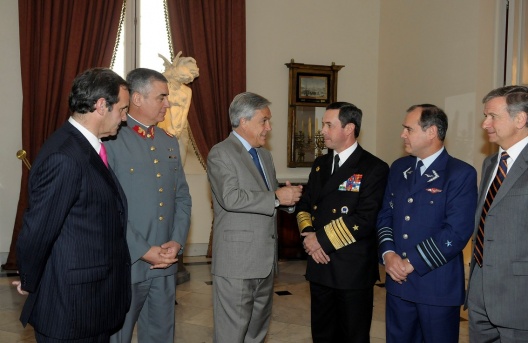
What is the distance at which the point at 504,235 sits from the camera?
2.34 meters

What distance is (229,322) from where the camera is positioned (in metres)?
2.80

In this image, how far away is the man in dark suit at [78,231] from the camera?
6.25ft

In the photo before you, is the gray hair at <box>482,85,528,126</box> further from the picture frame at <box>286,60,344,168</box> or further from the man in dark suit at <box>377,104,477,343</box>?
the picture frame at <box>286,60,344,168</box>

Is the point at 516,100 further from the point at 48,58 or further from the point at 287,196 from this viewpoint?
the point at 48,58

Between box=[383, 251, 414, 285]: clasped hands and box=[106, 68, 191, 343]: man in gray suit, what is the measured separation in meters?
1.11

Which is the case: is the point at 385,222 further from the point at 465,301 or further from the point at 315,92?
the point at 315,92

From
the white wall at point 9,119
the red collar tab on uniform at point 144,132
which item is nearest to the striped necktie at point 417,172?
the red collar tab on uniform at point 144,132

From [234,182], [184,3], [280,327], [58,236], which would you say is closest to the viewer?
[58,236]

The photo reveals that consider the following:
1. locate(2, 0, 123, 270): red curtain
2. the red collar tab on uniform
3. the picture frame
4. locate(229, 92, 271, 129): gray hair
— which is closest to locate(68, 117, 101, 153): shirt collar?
the red collar tab on uniform

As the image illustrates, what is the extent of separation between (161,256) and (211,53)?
450 cm

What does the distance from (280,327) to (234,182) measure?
1.94 m

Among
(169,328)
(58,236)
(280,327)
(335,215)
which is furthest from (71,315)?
(280,327)

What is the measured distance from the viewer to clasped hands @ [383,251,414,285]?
2670 mm

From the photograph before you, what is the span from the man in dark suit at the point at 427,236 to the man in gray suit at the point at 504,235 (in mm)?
116
